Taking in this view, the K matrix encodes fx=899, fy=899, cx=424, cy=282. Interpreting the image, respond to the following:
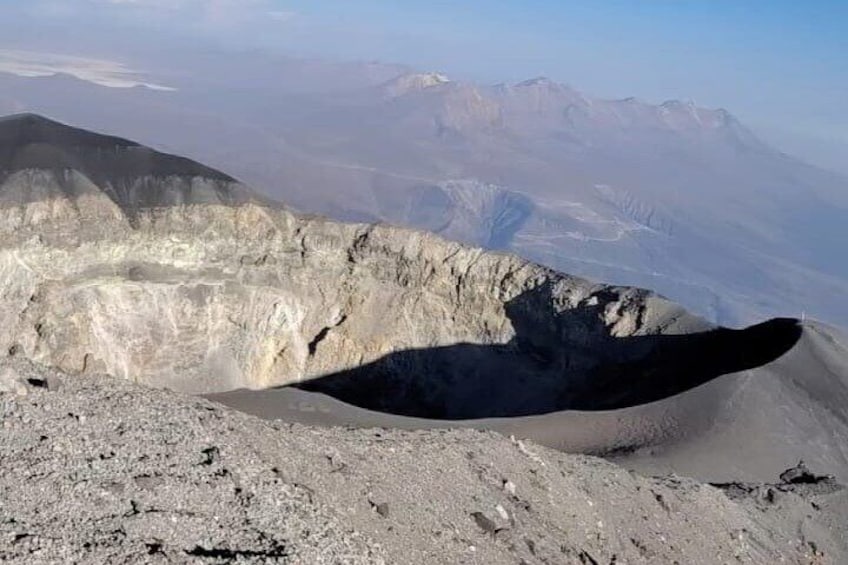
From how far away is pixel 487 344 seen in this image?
128ft

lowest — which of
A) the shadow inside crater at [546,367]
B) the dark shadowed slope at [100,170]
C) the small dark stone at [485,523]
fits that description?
the shadow inside crater at [546,367]

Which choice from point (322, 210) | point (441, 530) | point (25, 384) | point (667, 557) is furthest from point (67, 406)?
point (322, 210)

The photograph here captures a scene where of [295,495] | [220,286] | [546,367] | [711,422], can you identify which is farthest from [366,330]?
[295,495]

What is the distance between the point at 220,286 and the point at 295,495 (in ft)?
83.3

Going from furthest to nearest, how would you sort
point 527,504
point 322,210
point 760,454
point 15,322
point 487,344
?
point 322,210, point 487,344, point 15,322, point 760,454, point 527,504

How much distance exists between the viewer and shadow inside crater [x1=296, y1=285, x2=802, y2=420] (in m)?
32.7

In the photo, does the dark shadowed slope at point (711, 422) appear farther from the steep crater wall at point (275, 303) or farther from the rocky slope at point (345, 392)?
the steep crater wall at point (275, 303)

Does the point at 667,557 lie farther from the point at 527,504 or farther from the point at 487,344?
the point at 487,344

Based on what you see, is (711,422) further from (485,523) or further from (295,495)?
(295,495)

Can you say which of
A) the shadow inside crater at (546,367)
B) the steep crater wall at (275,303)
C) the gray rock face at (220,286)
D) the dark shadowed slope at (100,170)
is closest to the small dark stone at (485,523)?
the shadow inside crater at (546,367)

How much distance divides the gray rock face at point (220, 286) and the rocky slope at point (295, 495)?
17.7 m

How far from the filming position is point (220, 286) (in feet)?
118

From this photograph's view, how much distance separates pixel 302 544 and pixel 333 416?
17.5 m

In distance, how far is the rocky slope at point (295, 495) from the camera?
998 centimetres
